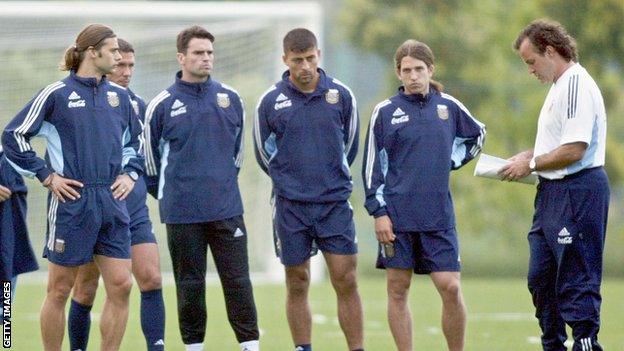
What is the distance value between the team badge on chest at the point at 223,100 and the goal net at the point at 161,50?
8943mm

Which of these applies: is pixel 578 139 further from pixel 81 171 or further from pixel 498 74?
pixel 498 74

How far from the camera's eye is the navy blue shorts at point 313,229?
28.6 feet

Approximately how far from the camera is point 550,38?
26.3ft

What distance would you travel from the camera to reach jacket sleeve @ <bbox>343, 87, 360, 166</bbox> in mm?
8852

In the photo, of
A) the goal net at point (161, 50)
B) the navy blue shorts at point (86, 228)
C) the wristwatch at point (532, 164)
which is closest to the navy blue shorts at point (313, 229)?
the navy blue shorts at point (86, 228)

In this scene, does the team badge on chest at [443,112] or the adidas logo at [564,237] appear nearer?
the adidas logo at [564,237]

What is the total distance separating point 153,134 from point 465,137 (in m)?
2.04

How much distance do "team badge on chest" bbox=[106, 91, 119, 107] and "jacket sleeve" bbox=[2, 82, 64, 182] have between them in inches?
11.8

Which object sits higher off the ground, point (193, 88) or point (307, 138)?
point (193, 88)

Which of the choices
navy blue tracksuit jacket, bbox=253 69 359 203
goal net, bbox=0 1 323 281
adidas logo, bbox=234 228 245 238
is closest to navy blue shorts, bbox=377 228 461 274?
navy blue tracksuit jacket, bbox=253 69 359 203

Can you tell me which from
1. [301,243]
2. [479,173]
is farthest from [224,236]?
[479,173]

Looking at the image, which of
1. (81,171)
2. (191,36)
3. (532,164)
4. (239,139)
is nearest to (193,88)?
(191,36)

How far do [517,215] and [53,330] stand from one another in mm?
13632

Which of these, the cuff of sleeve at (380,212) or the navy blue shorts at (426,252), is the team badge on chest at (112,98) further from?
the navy blue shorts at (426,252)
